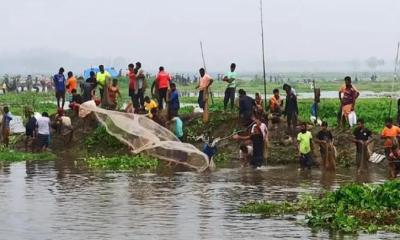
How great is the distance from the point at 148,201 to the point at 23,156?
9.13 m

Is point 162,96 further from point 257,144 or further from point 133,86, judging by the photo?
point 257,144

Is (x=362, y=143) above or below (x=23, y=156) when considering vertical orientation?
above

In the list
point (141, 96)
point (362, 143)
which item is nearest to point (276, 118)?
point (362, 143)

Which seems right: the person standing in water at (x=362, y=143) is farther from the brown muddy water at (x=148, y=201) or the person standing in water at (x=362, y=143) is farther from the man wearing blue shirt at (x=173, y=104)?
the man wearing blue shirt at (x=173, y=104)

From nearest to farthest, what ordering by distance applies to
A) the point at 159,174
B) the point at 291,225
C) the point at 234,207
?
1. the point at 291,225
2. the point at 234,207
3. the point at 159,174

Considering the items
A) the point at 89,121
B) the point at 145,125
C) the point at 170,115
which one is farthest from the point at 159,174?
the point at 89,121

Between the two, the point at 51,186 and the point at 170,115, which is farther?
the point at 170,115

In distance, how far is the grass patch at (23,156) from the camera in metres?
25.3

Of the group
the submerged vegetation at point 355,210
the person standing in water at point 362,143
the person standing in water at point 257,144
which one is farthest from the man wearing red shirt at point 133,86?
the submerged vegetation at point 355,210

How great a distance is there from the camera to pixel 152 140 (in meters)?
23.4

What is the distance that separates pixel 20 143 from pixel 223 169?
303 inches

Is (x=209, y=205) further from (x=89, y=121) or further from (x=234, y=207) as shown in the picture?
(x=89, y=121)

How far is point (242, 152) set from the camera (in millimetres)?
24328

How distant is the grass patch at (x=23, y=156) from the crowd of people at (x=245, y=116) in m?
0.70
